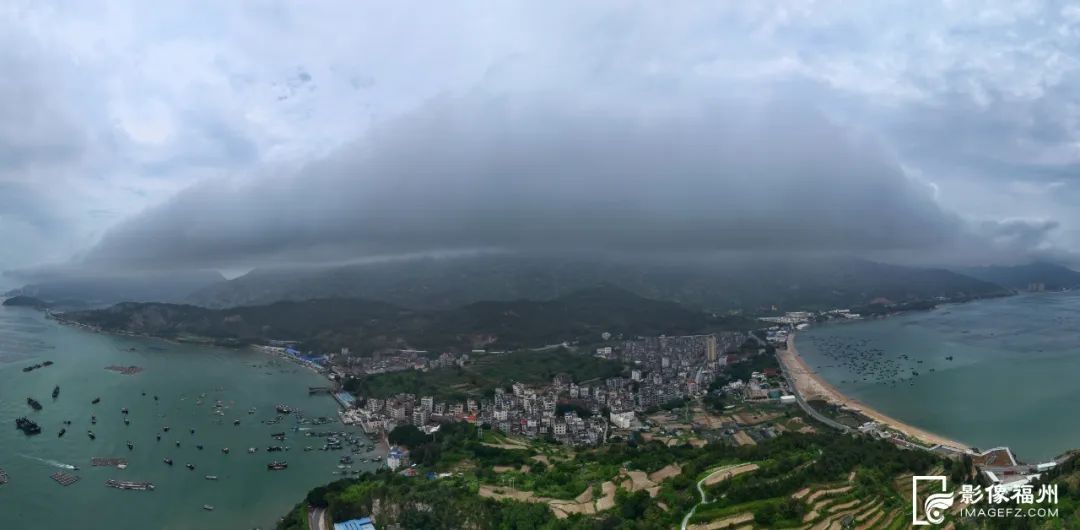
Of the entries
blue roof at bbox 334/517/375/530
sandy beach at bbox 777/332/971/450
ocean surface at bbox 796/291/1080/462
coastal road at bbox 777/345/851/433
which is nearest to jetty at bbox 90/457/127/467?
blue roof at bbox 334/517/375/530

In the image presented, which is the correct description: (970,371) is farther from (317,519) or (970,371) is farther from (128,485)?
(128,485)

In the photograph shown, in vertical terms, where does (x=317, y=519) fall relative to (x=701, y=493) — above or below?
below

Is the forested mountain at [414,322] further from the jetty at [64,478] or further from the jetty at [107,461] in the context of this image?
the jetty at [64,478]

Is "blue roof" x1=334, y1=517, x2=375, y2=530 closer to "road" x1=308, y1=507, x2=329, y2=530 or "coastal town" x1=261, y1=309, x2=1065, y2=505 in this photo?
"road" x1=308, y1=507, x2=329, y2=530

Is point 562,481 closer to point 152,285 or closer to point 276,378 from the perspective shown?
point 276,378

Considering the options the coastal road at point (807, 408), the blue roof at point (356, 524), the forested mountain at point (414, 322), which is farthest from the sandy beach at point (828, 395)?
the blue roof at point (356, 524)

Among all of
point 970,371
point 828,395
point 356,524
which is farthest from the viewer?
point 970,371

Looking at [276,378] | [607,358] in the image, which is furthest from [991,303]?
[276,378]

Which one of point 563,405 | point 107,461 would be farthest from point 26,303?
point 563,405
